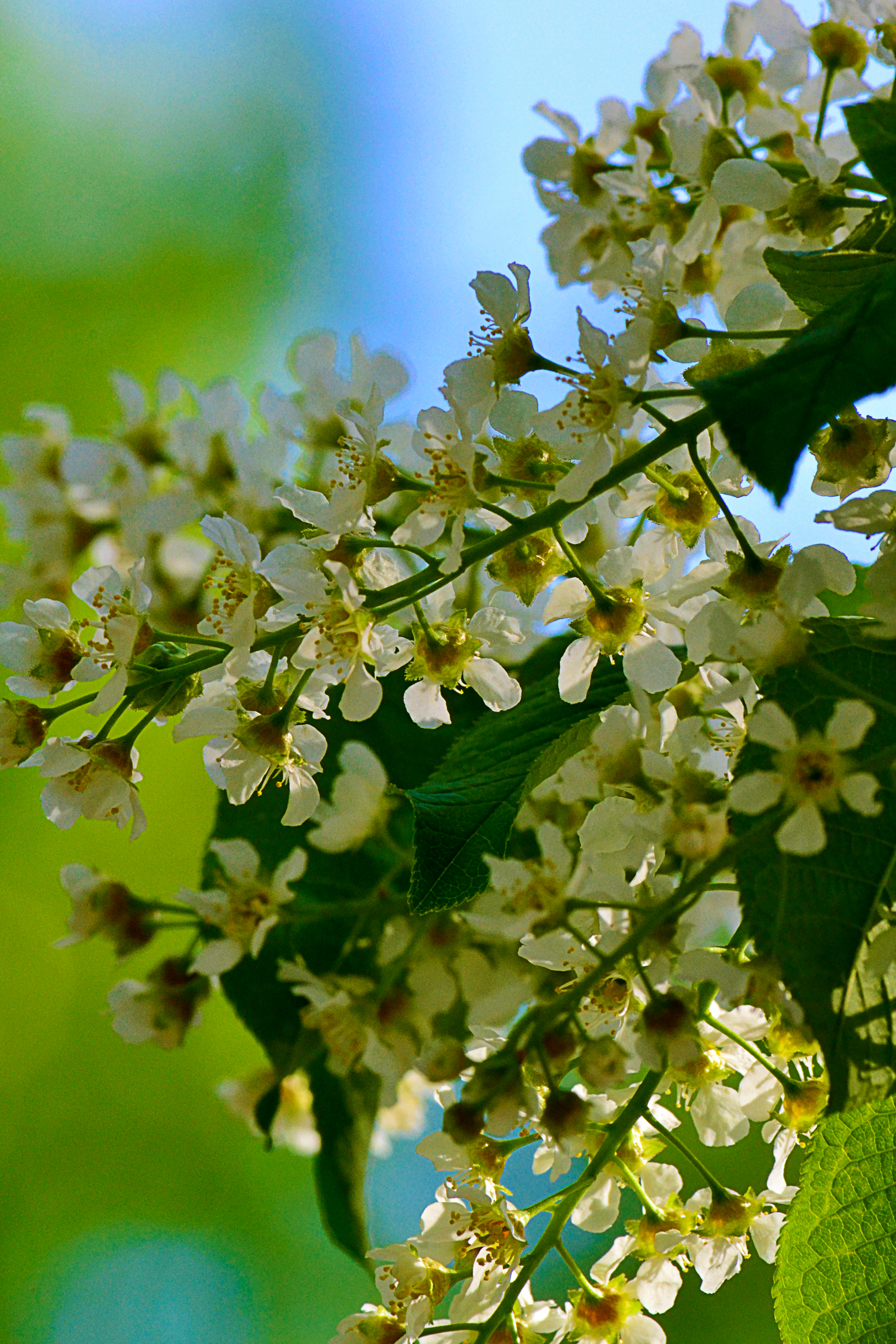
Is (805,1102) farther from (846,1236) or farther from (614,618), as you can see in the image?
(614,618)

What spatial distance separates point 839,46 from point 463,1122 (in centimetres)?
73

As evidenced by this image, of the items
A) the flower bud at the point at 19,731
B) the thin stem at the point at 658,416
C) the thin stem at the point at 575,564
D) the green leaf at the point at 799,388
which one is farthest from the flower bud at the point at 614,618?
the flower bud at the point at 19,731

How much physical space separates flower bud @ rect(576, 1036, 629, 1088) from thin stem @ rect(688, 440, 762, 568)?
254 mm

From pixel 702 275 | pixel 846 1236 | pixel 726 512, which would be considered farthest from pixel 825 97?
pixel 846 1236

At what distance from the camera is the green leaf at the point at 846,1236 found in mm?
625

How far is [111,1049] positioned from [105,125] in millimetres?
2539

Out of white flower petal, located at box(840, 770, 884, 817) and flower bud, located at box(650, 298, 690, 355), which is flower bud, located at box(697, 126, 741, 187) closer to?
flower bud, located at box(650, 298, 690, 355)

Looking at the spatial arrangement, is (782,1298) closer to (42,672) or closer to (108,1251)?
(42,672)

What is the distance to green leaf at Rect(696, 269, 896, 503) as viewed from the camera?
42cm

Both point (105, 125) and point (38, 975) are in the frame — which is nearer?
point (38, 975)

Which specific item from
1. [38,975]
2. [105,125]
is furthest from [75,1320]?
[105,125]

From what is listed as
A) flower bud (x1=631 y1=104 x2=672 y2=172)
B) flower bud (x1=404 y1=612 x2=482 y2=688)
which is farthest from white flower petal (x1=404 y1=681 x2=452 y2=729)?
flower bud (x1=631 y1=104 x2=672 y2=172)

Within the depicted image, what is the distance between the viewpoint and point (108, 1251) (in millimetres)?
2762

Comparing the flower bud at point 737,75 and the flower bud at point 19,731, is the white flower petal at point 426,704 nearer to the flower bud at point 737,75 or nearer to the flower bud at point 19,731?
the flower bud at point 19,731
